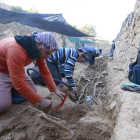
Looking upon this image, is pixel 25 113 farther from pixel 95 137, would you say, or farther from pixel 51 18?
pixel 51 18

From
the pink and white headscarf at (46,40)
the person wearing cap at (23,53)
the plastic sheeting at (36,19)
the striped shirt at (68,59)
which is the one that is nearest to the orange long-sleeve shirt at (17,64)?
the person wearing cap at (23,53)

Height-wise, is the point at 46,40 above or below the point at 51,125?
above

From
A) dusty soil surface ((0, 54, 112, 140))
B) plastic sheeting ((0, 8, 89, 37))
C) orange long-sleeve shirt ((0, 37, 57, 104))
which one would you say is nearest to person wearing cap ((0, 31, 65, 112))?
orange long-sleeve shirt ((0, 37, 57, 104))

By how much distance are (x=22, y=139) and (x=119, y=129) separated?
129 cm

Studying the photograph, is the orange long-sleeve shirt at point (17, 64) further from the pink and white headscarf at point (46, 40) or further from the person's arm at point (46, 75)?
the person's arm at point (46, 75)

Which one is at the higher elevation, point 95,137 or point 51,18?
point 51,18

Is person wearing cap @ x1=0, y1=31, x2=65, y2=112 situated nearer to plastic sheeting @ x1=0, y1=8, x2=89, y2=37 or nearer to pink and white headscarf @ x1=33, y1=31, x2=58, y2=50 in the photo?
pink and white headscarf @ x1=33, y1=31, x2=58, y2=50

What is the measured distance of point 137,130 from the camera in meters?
1.30

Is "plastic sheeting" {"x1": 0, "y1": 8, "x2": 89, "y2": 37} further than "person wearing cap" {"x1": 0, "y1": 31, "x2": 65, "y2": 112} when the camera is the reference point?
Yes

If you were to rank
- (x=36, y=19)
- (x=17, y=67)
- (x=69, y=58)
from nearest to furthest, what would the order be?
1. (x=17, y=67)
2. (x=69, y=58)
3. (x=36, y=19)

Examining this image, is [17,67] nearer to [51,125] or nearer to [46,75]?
[46,75]

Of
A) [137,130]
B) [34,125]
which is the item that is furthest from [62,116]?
[137,130]

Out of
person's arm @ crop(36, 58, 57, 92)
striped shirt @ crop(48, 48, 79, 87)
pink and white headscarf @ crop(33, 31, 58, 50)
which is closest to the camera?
pink and white headscarf @ crop(33, 31, 58, 50)

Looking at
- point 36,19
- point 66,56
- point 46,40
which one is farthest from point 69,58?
point 36,19
